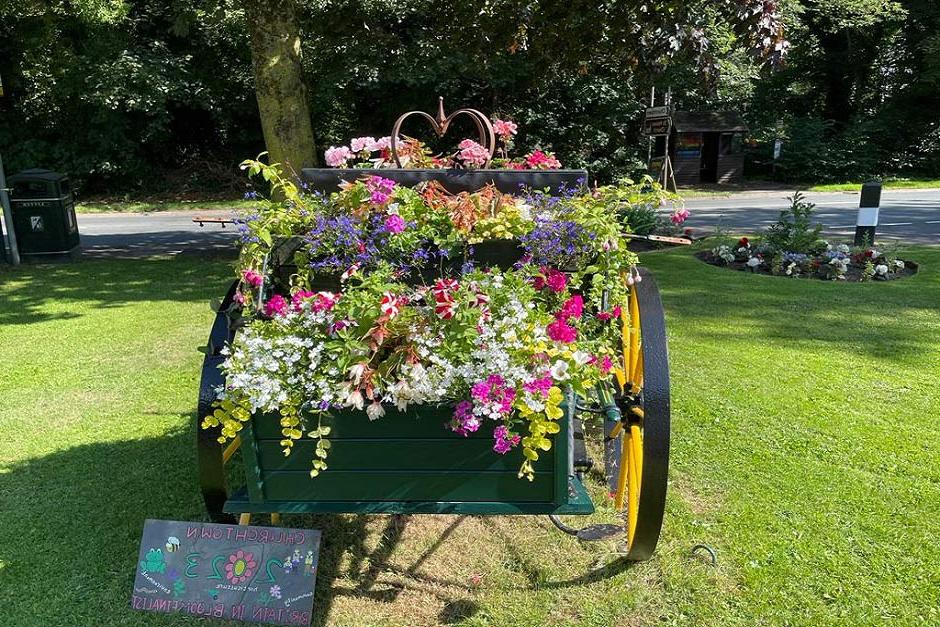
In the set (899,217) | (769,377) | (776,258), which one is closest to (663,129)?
(899,217)

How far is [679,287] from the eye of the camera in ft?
23.9

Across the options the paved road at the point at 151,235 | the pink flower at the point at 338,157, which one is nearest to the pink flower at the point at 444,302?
the pink flower at the point at 338,157

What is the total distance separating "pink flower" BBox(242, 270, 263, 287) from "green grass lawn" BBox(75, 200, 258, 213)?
51.3ft

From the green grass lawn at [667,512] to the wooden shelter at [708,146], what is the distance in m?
17.8

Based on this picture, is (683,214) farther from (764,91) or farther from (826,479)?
(764,91)

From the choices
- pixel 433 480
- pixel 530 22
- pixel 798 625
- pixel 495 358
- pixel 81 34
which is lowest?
pixel 798 625

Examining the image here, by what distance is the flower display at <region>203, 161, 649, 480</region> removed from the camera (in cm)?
197

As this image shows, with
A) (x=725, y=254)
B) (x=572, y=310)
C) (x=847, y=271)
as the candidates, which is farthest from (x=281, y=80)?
(x=847, y=271)

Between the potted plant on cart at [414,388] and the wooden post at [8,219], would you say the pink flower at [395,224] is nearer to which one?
the potted plant on cart at [414,388]

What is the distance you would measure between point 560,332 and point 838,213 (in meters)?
14.8

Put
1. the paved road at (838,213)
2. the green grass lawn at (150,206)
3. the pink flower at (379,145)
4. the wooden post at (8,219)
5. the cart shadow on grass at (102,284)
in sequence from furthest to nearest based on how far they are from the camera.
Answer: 1. the green grass lawn at (150,206)
2. the paved road at (838,213)
3. the wooden post at (8,219)
4. the cart shadow on grass at (102,284)
5. the pink flower at (379,145)

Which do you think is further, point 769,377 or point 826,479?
point 769,377

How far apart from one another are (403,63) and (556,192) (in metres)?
16.2

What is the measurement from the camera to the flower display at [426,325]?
6.47 feet
